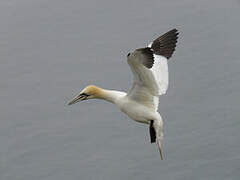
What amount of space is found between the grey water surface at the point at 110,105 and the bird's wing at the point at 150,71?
16.1 m

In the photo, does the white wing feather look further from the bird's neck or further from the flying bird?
the bird's neck

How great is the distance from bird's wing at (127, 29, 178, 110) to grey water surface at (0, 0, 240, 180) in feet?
52.8

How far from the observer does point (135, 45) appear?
103 ft

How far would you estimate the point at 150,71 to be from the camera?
37.6 feet

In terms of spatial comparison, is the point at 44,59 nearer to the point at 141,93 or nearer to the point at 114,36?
the point at 114,36

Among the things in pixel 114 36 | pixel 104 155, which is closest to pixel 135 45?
pixel 114 36

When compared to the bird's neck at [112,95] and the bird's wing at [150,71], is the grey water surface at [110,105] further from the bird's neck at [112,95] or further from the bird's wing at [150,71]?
the bird's neck at [112,95]

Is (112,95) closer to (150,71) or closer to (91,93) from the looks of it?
(91,93)

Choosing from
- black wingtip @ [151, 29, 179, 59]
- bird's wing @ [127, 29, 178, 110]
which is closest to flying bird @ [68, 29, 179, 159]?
bird's wing @ [127, 29, 178, 110]

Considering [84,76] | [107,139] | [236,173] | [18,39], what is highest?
[18,39]

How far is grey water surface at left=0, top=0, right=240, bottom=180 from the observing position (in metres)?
30.8

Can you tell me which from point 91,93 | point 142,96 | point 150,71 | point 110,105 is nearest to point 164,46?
point 142,96

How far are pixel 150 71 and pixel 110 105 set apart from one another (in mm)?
20327

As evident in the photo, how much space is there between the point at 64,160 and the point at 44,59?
4.19 m
